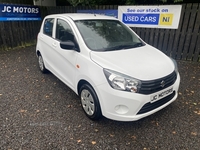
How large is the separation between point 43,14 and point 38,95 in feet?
21.6

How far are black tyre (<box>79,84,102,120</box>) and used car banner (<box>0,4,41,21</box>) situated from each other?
633 cm

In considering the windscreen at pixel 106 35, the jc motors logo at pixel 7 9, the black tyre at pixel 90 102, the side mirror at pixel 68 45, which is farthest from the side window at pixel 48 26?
the jc motors logo at pixel 7 9

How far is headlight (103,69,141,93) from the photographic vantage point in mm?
2217

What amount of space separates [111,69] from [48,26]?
2.67 metres

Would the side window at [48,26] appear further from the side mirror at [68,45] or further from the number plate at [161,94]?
the number plate at [161,94]

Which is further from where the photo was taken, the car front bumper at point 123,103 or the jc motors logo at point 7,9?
the jc motors logo at point 7,9

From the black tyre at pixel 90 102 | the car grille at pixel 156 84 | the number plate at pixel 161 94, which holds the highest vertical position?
the car grille at pixel 156 84

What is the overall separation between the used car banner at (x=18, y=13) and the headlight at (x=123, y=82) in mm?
6897

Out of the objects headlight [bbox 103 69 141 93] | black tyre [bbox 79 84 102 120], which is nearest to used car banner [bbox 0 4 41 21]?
black tyre [bbox 79 84 102 120]

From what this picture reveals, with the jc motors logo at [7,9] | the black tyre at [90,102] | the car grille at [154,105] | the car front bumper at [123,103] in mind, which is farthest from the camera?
the jc motors logo at [7,9]

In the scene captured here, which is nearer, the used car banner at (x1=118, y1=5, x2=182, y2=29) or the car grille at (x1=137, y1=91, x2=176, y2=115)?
the car grille at (x1=137, y1=91, x2=176, y2=115)

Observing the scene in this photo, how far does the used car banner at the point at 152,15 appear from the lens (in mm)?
5535

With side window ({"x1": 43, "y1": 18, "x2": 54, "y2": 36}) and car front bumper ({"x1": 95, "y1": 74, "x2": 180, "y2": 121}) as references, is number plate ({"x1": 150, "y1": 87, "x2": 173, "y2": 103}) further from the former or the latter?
side window ({"x1": 43, "y1": 18, "x2": 54, "y2": 36})

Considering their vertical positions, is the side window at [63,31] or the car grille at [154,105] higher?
the side window at [63,31]
